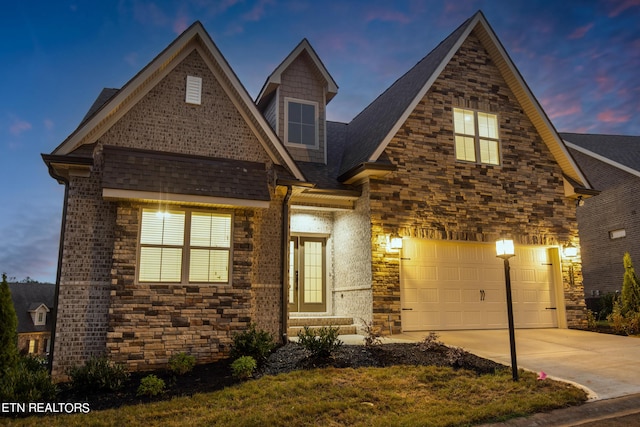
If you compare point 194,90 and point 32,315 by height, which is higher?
point 194,90

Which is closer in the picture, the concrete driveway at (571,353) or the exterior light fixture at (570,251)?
the concrete driveway at (571,353)

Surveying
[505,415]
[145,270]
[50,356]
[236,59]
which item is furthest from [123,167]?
[236,59]

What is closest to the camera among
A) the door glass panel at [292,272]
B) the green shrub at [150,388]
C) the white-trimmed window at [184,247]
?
the green shrub at [150,388]

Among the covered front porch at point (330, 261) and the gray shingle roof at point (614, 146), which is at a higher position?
the gray shingle roof at point (614, 146)

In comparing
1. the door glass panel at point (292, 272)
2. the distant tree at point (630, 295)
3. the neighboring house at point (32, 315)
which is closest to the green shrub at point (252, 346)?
the door glass panel at point (292, 272)

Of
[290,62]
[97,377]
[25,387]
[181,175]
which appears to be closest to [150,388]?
[97,377]

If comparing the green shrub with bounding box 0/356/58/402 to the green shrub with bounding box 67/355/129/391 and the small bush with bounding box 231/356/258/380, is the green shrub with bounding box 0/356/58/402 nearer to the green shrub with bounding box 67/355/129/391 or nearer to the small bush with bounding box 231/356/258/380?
the green shrub with bounding box 67/355/129/391

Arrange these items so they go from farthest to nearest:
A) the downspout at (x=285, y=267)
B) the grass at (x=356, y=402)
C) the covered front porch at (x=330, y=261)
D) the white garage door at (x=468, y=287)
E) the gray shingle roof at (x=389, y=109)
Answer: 1. the gray shingle roof at (x=389, y=109)
2. the white garage door at (x=468, y=287)
3. the covered front porch at (x=330, y=261)
4. the downspout at (x=285, y=267)
5. the grass at (x=356, y=402)

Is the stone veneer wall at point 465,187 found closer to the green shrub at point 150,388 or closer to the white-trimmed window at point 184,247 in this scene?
the white-trimmed window at point 184,247

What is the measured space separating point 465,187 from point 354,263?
3652 millimetres

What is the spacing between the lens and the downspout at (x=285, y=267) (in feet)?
33.4

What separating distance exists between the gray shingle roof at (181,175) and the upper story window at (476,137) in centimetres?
605

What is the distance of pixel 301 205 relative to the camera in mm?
12734

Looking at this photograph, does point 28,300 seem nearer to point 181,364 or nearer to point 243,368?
point 181,364
